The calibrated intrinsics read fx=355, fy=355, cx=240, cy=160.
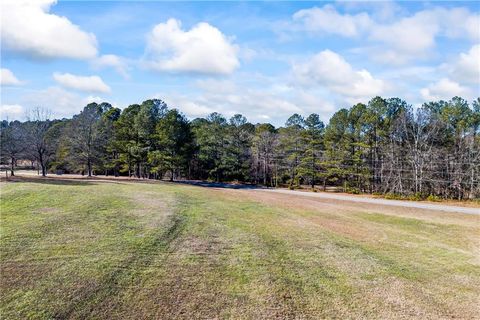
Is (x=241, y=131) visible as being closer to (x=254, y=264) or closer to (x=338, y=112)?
(x=338, y=112)

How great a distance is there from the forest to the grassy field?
22688 millimetres

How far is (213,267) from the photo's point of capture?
8617mm

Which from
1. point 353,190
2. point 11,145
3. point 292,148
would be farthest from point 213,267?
point 292,148

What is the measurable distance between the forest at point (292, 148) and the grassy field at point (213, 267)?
22.7 m

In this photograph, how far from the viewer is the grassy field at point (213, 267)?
6648mm

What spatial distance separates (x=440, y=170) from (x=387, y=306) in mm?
33393

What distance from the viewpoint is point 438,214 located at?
21.8 m

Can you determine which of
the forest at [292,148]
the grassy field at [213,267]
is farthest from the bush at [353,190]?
the grassy field at [213,267]

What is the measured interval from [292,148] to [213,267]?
124 ft

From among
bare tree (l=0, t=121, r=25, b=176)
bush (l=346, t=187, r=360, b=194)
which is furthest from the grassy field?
bush (l=346, t=187, r=360, b=194)

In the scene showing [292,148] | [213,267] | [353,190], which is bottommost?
[353,190]

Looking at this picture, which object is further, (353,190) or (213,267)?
(353,190)

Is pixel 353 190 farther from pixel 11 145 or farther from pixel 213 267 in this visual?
pixel 11 145

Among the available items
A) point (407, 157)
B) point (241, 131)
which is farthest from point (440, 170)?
point (241, 131)
